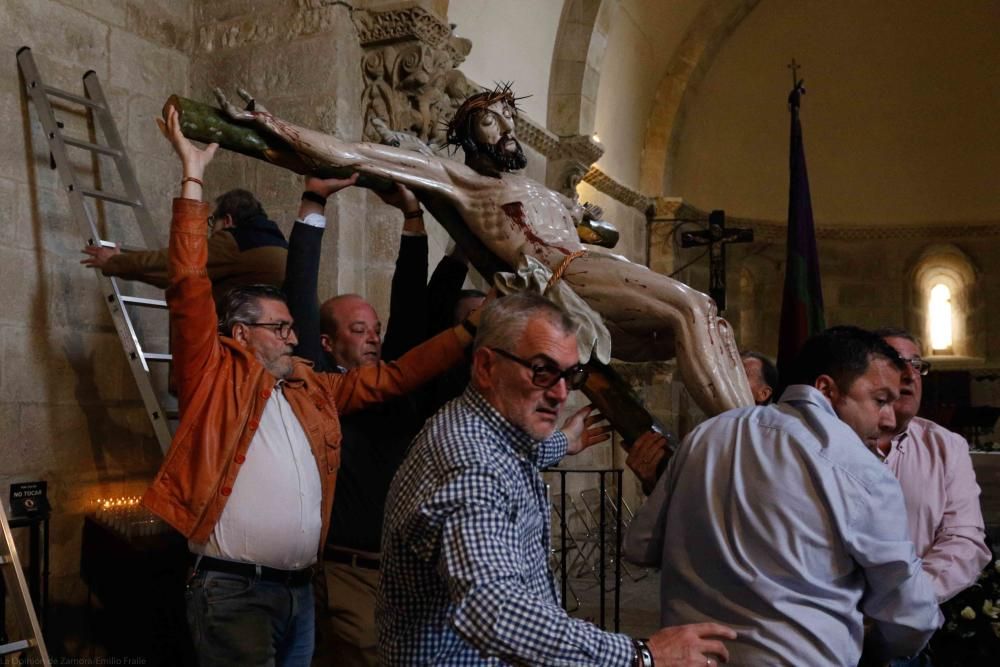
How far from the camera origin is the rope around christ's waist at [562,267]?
8.16 ft

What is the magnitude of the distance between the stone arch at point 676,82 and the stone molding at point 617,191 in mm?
252

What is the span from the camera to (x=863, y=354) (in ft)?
7.18

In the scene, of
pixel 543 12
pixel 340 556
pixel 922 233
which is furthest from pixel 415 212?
pixel 922 233

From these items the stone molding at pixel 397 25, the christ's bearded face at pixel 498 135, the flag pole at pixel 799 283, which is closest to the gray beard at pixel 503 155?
the christ's bearded face at pixel 498 135

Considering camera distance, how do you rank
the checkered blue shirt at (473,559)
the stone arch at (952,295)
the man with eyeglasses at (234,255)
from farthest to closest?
1. the stone arch at (952,295)
2. the man with eyeglasses at (234,255)
3. the checkered blue shirt at (473,559)

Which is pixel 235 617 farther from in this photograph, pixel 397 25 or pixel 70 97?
pixel 397 25

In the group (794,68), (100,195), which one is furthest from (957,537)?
(794,68)

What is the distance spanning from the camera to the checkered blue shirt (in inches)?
57.9

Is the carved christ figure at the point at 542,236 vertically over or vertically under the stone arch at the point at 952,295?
under

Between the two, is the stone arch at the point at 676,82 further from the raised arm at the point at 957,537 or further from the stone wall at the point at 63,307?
the raised arm at the point at 957,537

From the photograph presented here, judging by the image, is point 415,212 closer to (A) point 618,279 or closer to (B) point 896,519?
(A) point 618,279

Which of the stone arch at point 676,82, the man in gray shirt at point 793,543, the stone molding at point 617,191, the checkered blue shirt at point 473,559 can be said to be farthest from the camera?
the stone arch at point 676,82

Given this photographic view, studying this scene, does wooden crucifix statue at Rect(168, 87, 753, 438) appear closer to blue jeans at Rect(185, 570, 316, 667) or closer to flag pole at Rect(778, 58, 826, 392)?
blue jeans at Rect(185, 570, 316, 667)

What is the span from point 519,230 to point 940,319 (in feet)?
33.4
